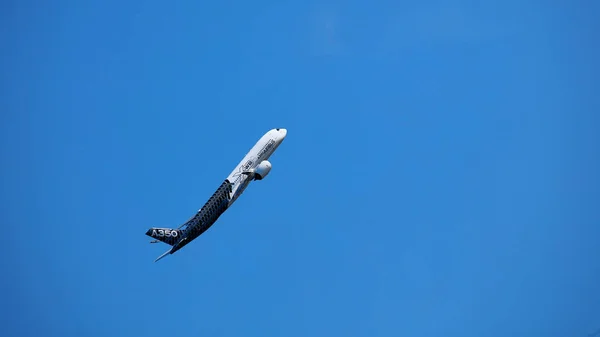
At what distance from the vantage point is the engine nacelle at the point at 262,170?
4808 inches

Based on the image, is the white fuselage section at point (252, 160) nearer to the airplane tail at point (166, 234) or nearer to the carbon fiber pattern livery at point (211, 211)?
the carbon fiber pattern livery at point (211, 211)

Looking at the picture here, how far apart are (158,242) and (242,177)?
21.0m

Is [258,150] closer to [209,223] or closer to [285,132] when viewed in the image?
[285,132]

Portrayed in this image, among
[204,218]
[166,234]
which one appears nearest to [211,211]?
[204,218]

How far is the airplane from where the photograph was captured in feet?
404

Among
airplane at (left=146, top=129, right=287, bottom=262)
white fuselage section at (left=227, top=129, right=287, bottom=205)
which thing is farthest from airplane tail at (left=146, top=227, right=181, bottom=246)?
white fuselage section at (left=227, top=129, right=287, bottom=205)

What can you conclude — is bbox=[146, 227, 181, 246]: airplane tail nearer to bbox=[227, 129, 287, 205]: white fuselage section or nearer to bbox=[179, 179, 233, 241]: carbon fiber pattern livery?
bbox=[179, 179, 233, 241]: carbon fiber pattern livery

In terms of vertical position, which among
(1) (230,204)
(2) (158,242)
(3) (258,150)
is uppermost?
(3) (258,150)

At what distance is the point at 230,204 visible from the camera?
124562mm

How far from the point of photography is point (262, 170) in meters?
122

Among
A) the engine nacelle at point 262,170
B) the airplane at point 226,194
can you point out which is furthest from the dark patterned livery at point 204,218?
the engine nacelle at point 262,170

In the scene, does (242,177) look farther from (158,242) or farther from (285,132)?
(158,242)

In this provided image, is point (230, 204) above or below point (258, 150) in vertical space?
below

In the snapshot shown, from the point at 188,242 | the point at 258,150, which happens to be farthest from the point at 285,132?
the point at 188,242
